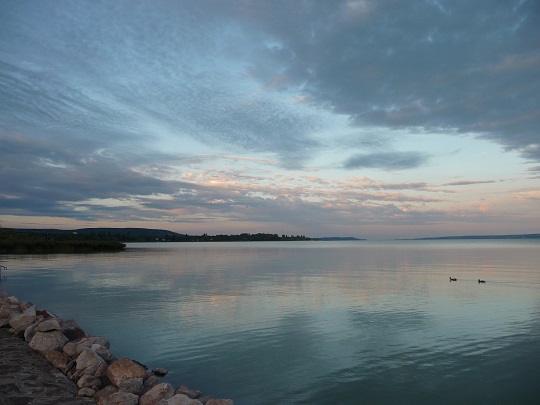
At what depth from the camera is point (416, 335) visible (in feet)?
55.9

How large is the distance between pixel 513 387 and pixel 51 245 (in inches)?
3436

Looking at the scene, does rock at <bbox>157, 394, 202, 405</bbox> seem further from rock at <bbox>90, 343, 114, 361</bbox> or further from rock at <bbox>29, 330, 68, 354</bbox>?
rock at <bbox>29, 330, 68, 354</bbox>

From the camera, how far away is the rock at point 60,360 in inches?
440

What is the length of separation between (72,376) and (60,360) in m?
1.32

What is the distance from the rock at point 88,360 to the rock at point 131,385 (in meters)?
1.22

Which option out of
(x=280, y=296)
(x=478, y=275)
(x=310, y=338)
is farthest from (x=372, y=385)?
(x=478, y=275)

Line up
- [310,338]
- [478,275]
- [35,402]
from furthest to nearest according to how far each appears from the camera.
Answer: [478,275] < [310,338] < [35,402]

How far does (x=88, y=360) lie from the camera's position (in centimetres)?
1083

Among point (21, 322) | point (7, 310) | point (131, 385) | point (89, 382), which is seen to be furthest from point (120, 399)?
point (7, 310)

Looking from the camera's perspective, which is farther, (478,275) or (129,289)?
(478,275)

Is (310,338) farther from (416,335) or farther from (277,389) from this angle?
(277,389)

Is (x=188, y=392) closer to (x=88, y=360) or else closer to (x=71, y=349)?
(x=88, y=360)

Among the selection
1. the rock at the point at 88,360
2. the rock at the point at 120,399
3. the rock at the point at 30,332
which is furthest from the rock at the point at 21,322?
the rock at the point at 120,399

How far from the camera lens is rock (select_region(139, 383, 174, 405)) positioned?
29.7 ft
